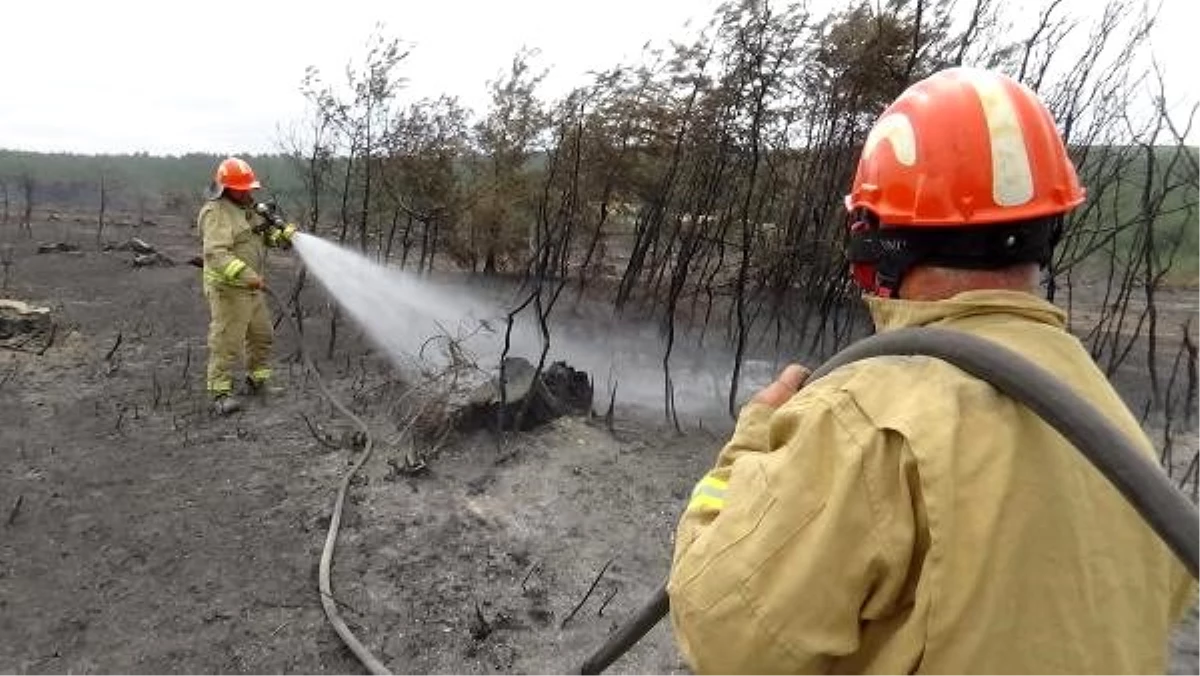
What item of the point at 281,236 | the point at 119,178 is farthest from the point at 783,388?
the point at 119,178

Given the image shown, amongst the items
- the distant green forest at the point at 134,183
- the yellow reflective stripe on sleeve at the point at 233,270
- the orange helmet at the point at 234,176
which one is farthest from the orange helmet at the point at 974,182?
the distant green forest at the point at 134,183

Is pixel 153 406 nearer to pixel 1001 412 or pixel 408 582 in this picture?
pixel 408 582

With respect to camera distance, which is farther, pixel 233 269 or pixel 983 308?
pixel 233 269

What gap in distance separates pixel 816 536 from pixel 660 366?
26.8ft

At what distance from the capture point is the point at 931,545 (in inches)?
45.3

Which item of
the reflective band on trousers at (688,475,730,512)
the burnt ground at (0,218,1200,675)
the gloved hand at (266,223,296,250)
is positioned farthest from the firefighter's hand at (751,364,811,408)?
the gloved hand at (266,223,296,250)

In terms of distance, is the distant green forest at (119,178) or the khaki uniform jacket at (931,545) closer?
the khaki uniform jacket at (931,545)

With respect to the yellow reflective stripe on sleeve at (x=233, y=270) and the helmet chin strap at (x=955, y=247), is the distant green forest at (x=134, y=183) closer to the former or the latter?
the yellow reflective stripe on sleeve at (x=233, y=270)

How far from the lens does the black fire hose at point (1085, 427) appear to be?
1.03 metres

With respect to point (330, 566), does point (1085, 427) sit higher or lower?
higher

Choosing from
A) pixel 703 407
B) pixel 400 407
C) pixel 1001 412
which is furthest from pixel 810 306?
pixel 1001 412

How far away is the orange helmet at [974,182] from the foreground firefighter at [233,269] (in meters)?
6.84

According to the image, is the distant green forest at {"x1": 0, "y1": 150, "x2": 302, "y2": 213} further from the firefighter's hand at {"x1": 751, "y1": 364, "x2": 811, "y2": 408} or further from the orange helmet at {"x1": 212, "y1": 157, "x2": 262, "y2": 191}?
the firefighter's hand at {"x1": 751, "y1": 364, "x2": 811, "y2": 408}

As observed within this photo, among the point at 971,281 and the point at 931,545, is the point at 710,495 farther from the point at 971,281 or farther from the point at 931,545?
the point at 971,281
